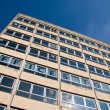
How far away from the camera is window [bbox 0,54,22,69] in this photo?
17531mm

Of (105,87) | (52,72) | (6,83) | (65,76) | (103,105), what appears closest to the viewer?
(6,83)

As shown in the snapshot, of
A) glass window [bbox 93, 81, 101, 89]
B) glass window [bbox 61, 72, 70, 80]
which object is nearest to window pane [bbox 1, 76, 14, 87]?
glass window [bbox 61, 72, 70, 80]

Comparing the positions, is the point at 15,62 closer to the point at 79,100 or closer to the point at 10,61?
the point at 10,61

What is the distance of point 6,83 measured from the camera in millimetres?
15336

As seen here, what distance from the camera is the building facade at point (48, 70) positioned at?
599 inches

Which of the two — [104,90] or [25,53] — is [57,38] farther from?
[104,90]

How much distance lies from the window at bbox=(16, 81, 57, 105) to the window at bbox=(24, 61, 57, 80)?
1.91 metres

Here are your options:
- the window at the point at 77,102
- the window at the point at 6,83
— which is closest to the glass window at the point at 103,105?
the window at the point at 77,102

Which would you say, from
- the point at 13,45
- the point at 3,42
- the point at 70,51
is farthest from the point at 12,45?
the point at 70,51

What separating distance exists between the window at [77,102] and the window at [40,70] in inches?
101

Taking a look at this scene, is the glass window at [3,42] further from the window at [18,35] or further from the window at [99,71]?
the window at [99,71]

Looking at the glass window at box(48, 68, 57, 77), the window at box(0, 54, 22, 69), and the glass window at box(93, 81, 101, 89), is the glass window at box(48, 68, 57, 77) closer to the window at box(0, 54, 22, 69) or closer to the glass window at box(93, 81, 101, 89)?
the window at box(0, 54, 22, 69)

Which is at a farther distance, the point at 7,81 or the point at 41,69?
the point at 41,69

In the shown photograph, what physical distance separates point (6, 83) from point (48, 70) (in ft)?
17.4
